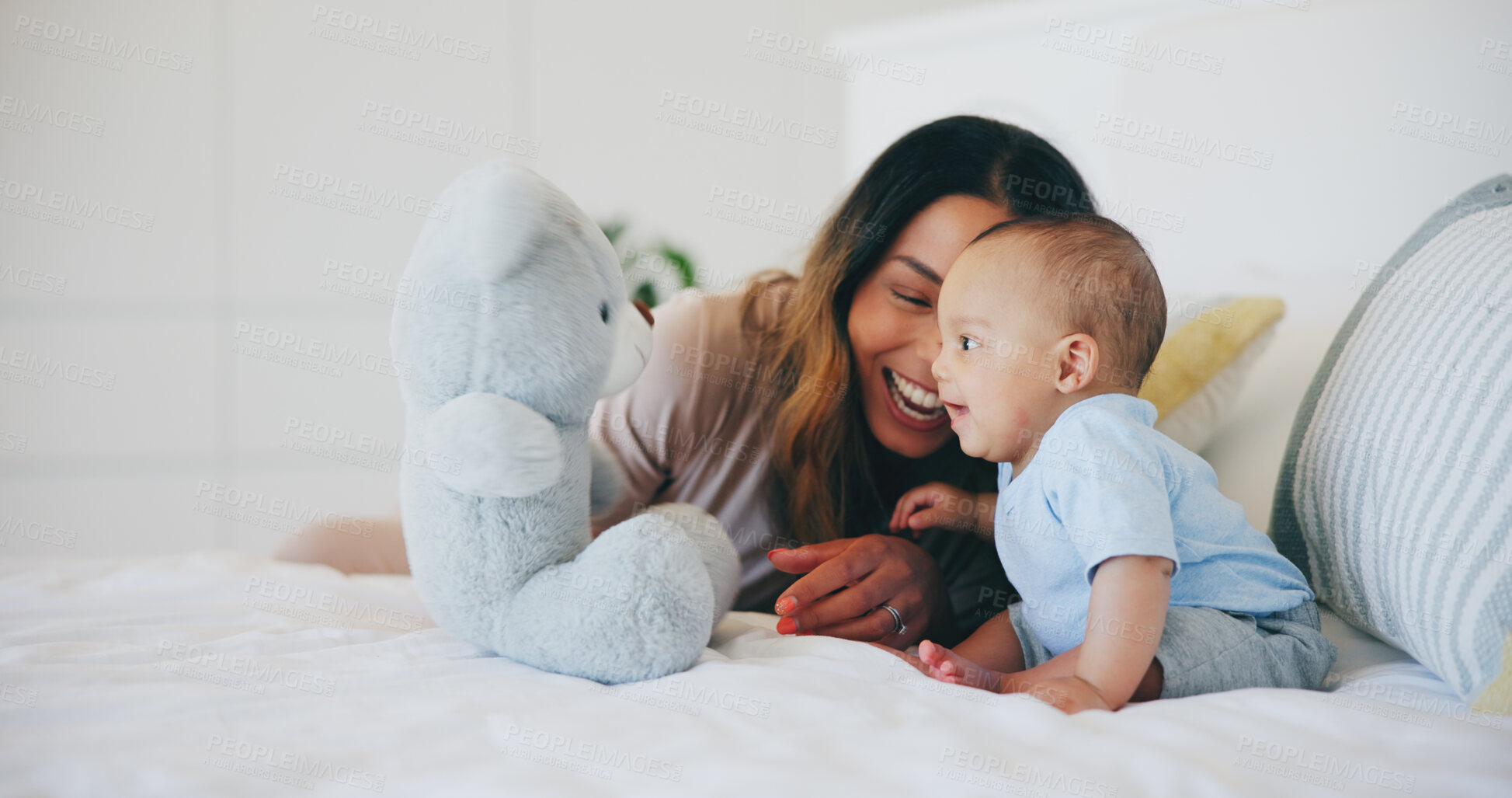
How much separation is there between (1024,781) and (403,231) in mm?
3007

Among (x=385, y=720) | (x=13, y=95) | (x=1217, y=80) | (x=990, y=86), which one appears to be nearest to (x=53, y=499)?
(x=13, y=95)

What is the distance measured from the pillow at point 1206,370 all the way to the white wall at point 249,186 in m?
2.17

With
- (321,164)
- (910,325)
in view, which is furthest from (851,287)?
(321,164)

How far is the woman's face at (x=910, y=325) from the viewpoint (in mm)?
1255

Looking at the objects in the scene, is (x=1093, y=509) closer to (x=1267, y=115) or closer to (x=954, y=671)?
(x=954, y=671)

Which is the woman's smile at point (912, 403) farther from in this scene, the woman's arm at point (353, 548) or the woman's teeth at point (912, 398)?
the woman's arm at point (353, 548)

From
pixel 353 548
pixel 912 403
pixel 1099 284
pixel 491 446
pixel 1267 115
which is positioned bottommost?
pixel 353 548

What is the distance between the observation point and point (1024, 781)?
0.59m

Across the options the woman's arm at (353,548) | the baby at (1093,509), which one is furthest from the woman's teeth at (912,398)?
the woman's arm at (353,548)

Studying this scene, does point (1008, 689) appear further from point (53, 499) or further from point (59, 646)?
point (53, 499)

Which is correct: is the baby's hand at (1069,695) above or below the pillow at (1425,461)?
below

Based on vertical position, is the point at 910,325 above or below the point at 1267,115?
below

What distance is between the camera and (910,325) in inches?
50.8

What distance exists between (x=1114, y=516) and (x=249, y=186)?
298 cm
